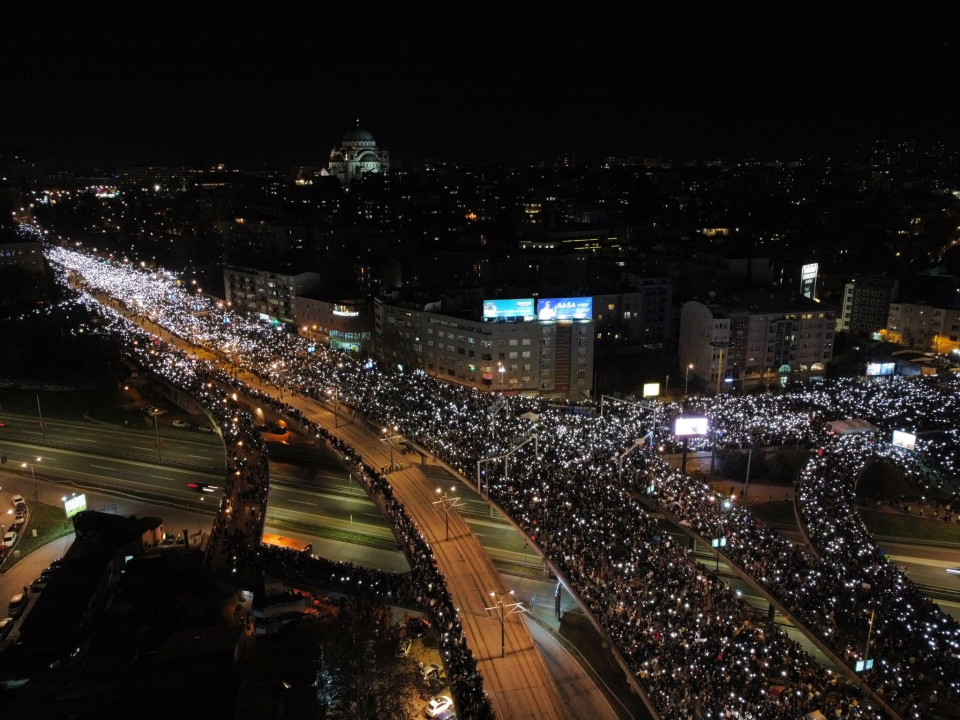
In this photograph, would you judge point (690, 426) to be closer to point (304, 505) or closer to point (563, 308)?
point (563, 308)

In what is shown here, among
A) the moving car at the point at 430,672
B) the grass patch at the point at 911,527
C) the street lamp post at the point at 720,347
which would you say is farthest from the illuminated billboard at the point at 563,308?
the moving car at the point at 430,672

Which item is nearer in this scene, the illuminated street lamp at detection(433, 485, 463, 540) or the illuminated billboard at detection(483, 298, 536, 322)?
the illuminated street lamp at detection(433, 485, 463, 540)

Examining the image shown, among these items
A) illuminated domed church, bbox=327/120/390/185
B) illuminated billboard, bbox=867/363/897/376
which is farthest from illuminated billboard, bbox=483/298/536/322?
illuminated domed church, bbox=327/120/390/185

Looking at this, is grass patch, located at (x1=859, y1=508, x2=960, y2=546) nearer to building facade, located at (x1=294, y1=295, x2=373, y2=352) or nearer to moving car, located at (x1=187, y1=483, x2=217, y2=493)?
moving car, located at (x1=187, y1=483, x2=217, y2=493)

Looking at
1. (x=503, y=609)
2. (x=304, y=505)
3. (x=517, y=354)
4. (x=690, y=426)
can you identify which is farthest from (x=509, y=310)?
(x=503, y=609)

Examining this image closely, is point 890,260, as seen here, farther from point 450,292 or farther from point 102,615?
point 102,615

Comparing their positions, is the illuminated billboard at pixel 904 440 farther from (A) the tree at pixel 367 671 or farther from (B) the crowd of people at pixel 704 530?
(A) the tree at pixel 367 671
